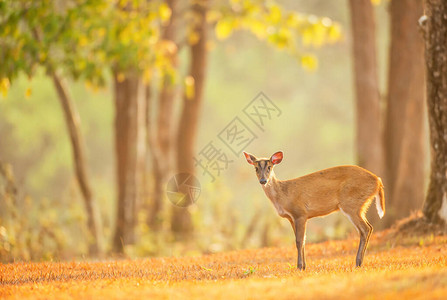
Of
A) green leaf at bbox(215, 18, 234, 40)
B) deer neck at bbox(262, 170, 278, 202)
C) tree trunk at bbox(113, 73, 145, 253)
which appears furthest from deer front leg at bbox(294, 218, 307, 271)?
green leaf at bbox(215, 18, 234, 40)

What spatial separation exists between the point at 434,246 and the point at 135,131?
27.3ft

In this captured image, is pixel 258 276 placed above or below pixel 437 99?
below

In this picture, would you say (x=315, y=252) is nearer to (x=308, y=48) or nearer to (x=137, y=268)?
(x=137, y=268)

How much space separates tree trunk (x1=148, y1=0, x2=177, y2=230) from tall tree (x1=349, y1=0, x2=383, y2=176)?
5.93 meters

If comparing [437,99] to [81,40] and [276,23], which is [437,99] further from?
[81,40]

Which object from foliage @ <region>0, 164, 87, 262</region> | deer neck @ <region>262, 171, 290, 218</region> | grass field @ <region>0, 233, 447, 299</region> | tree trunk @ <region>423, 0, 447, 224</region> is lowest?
foliage @ <region>0, 164, 87, 262</region>

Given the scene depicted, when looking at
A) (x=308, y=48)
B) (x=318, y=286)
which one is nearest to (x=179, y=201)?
(x=318, y=286)

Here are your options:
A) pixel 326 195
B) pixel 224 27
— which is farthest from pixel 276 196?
pixel 224 27

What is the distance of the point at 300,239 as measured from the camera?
29.0 ft

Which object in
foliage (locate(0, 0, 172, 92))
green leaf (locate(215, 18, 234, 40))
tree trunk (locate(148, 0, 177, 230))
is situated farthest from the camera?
tree trunk (locate(148, 0, 177, 230))

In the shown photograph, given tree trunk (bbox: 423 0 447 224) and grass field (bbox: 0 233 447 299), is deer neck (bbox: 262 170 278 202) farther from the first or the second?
tree trunk (bbox: 423 0 447 224)

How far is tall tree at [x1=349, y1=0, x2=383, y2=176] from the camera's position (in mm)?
15695

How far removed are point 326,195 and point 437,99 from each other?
329 centimetres

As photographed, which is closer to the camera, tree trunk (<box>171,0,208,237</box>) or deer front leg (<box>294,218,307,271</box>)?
deer front leg (<box>294,218,307,271</box>)
